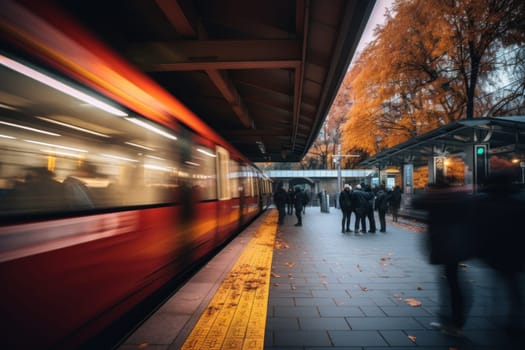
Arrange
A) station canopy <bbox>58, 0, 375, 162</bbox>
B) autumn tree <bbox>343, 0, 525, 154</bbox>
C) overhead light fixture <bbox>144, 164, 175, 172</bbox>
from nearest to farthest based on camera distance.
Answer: overhead light fixture <bbox>144, 164, 175, 172</bbox>
station canopy <bbox>58, 0, 375, 162</bbox>
autumn tree <bbox>343, 0, 525, 154</bbox>

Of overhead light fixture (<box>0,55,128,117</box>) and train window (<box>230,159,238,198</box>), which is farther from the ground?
overhead light fixture (<box>0,55,128,117</box>)

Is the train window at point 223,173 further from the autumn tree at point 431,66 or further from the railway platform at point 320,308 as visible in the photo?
the autumn tree at point 431,66

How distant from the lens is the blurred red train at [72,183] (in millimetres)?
2188

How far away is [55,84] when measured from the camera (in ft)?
8.49

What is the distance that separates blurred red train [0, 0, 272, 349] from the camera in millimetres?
2188

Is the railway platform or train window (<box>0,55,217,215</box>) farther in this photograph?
the railway platform

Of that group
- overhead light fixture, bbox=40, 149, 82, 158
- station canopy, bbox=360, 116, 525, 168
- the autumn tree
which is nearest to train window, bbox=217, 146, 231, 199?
overhead light fixture, bbox=40, 149, 82, 158

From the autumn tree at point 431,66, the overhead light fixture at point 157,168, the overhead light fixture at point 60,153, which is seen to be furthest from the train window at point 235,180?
the autumn tree at point 431,66

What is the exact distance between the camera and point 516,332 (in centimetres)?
330

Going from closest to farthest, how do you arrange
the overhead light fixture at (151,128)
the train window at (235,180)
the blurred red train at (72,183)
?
the blurred red train at (72,183) < the overhead light fixture at (151,128) < the train window at (235,180)

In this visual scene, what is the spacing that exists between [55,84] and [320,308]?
3.58 metres

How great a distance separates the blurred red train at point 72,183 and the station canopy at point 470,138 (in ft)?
33.3

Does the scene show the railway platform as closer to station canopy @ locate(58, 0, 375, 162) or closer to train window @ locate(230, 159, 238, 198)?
train window @ locate(230, 159, 238, 198)

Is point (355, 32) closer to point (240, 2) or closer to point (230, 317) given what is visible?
point (240, 2)
